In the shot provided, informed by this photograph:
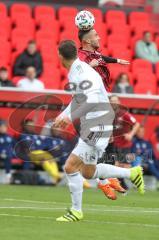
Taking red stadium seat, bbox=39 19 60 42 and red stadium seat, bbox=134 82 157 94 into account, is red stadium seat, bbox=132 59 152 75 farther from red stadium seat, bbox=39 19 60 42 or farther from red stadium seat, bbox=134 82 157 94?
red stadium seat, bbox=39 19 60 42

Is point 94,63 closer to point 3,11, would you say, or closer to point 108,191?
point 108,191

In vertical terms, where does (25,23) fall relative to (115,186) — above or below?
below

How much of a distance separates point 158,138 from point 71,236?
11135 millimetres

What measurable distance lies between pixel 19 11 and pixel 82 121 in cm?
1127

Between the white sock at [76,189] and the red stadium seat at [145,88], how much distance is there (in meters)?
10.8

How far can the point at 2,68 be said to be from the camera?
62.3 feet

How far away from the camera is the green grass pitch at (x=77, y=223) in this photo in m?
9.35

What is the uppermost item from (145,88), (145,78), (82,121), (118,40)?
(82,121)

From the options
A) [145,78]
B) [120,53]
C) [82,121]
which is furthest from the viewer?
[120,53]

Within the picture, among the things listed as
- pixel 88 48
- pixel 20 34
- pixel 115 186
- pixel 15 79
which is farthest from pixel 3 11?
pixel 115 186

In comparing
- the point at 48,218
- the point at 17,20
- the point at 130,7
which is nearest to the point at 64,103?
the point at 17,20

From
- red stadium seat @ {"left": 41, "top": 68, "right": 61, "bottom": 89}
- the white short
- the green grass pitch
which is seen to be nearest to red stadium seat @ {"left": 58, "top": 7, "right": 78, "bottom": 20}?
red stadium seat @ {"left": 41, "top": 68, "right": 61, "bottom": 89}

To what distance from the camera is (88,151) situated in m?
11.0

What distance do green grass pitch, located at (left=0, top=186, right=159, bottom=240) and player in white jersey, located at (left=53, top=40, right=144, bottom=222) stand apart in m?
0.46
